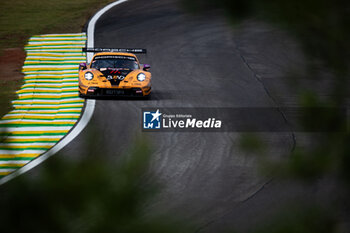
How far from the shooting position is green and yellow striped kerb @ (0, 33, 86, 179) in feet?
38.8

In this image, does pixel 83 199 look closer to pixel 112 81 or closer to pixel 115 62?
pixel 112 81

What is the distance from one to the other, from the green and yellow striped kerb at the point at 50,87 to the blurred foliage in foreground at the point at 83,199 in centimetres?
644

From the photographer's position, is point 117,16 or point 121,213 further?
point 117,16

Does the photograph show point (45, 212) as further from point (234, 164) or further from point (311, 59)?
point (234, 164)

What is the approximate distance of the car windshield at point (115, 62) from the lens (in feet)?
45.9

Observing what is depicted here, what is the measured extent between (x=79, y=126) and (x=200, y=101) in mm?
3811

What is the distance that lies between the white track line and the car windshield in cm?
101

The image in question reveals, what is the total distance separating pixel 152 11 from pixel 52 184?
2492cm

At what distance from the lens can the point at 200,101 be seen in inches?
536

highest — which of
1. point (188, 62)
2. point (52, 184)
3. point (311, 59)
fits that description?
point (311, 59)

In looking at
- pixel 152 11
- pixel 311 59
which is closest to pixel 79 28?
pixel 152 11

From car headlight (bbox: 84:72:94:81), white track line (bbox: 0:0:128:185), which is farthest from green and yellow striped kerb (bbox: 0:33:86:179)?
car headlight (bbox: 84:72:94:81)

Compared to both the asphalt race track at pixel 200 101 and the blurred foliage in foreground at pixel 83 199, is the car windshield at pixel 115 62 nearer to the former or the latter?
the asphalt race track at pixel 200 101

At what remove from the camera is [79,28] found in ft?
73.0
